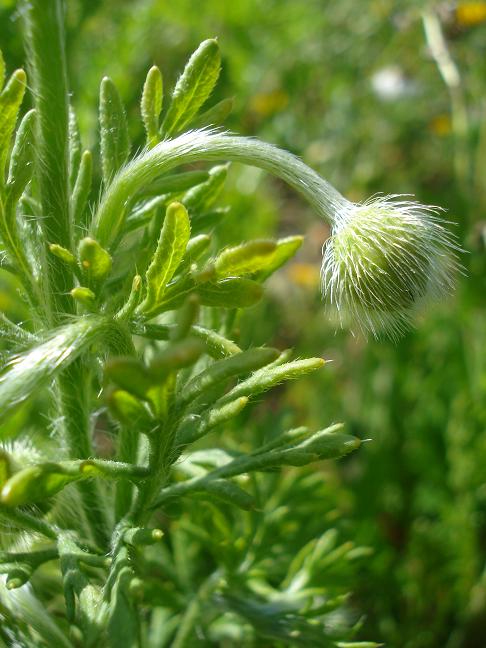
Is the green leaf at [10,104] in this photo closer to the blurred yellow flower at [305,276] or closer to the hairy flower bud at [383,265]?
the hairy flower bud at [383,265]

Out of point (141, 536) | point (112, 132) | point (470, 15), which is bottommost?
point (141, 536)

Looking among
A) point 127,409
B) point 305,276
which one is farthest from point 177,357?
point 305,276

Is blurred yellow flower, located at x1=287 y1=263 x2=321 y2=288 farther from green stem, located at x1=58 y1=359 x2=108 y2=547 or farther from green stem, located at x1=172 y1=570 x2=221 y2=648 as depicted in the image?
green stem, located at x1=58 y1=359 x2=108 y2=547

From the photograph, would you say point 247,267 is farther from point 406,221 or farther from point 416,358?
point 416,358

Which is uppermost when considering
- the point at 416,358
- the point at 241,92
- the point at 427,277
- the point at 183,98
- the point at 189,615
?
the point at 241,92

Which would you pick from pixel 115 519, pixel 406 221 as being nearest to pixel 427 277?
pixel 406 221

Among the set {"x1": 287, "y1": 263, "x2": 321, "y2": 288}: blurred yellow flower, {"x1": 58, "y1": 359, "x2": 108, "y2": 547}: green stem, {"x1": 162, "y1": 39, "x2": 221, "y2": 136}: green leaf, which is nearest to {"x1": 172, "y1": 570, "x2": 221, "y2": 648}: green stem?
{"x1": 58, "y1": 359, "x2": 108, "y2": 547}: green stem

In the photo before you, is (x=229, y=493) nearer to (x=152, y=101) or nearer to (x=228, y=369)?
(x=228, y=369)

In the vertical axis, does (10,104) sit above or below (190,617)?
above
